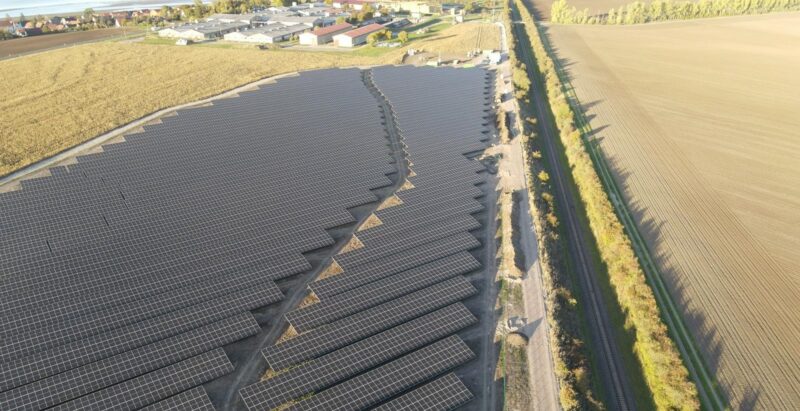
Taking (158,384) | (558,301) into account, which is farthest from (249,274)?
(558,301)

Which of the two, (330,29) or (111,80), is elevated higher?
(330,29)

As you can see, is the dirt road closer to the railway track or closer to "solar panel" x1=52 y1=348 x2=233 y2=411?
the railway track

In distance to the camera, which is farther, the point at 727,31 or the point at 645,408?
the point at 727,31

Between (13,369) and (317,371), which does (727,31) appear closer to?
(317,371)

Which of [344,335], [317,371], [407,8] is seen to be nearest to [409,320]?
[344,335]

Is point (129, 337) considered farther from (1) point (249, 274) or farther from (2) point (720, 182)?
(2) point (720, 182)

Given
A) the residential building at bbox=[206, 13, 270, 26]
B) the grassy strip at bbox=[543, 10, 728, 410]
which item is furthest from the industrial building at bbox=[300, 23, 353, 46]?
the grassy strip at bbox=[543, 10, 728, 410]

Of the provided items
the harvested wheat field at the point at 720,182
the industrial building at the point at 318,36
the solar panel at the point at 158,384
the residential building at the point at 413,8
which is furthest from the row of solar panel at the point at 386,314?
the residential building at the point at 413,8
